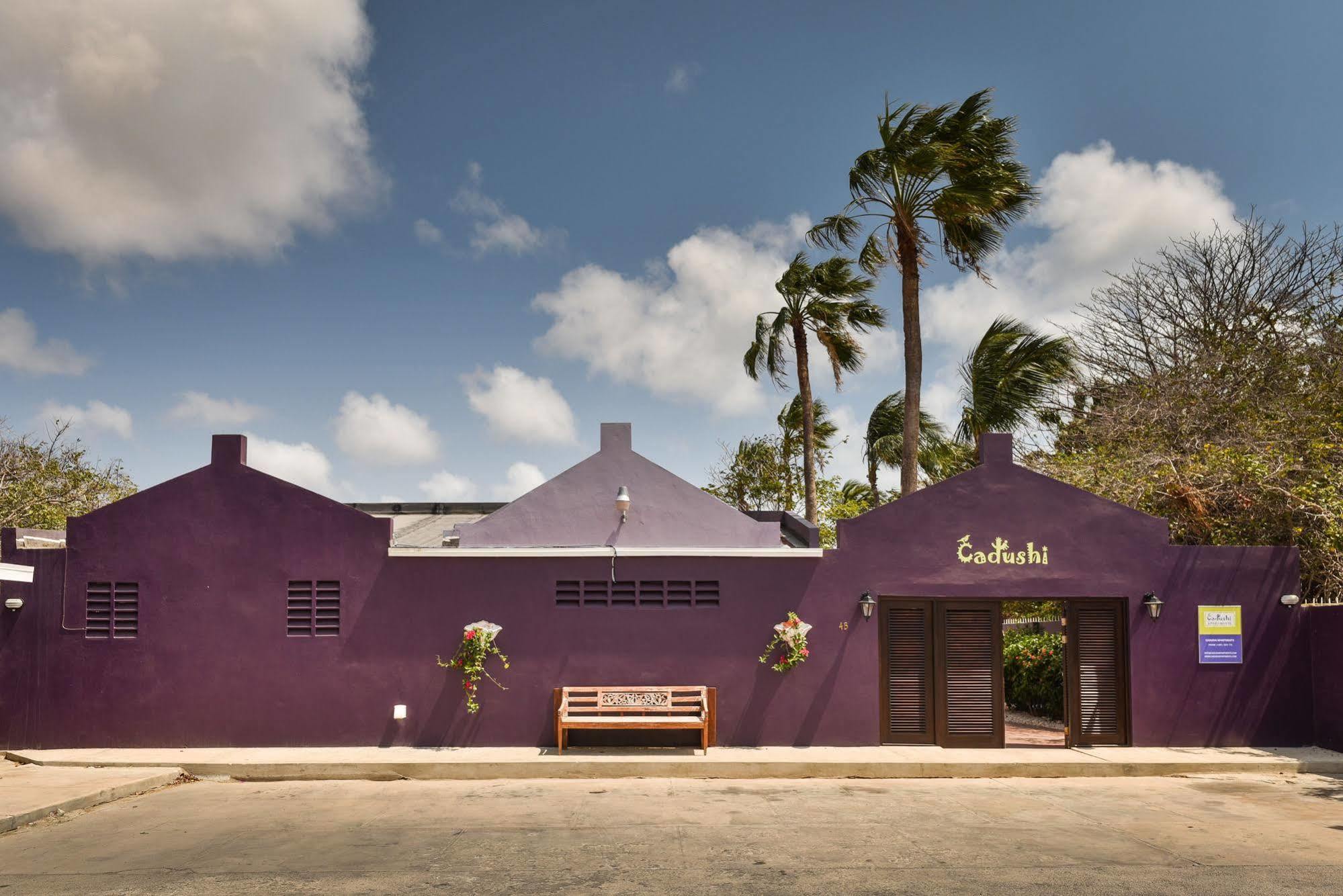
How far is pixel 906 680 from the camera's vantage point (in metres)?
13.0

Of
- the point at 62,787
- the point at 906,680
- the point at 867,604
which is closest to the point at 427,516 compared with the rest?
the point at 62,787

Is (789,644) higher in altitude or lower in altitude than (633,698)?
higher

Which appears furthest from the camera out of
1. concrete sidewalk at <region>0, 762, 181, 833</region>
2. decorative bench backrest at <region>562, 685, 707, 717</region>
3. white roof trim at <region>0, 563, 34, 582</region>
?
decorative bench backrest at <region>562, 685, 707, 717</region>

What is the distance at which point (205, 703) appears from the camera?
12.9 metres

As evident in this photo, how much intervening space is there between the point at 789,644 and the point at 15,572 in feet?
32.4

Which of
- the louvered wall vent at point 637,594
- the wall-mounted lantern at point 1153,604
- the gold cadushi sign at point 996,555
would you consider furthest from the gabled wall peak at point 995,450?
the louvered wall vent at point 637,594

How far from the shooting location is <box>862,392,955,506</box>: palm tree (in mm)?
24422

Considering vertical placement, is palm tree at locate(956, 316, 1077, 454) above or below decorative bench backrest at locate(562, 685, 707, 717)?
above

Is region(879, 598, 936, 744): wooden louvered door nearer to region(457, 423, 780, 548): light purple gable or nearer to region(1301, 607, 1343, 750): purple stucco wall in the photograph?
region(457, 423, 780, 548): light purple gable

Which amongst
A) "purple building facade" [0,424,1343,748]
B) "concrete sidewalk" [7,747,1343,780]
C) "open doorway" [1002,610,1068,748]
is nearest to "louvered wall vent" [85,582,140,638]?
"purple building facade" [0,424,1343,748]

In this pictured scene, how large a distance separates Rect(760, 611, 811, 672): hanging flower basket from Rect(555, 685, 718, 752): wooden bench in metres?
0.88

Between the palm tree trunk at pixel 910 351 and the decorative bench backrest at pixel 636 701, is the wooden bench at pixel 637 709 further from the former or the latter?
the palm tree trunk at pixel 910 351

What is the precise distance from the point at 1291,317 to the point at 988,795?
54.5 ft

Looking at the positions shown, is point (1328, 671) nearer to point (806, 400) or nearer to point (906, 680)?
point (906, 680)
